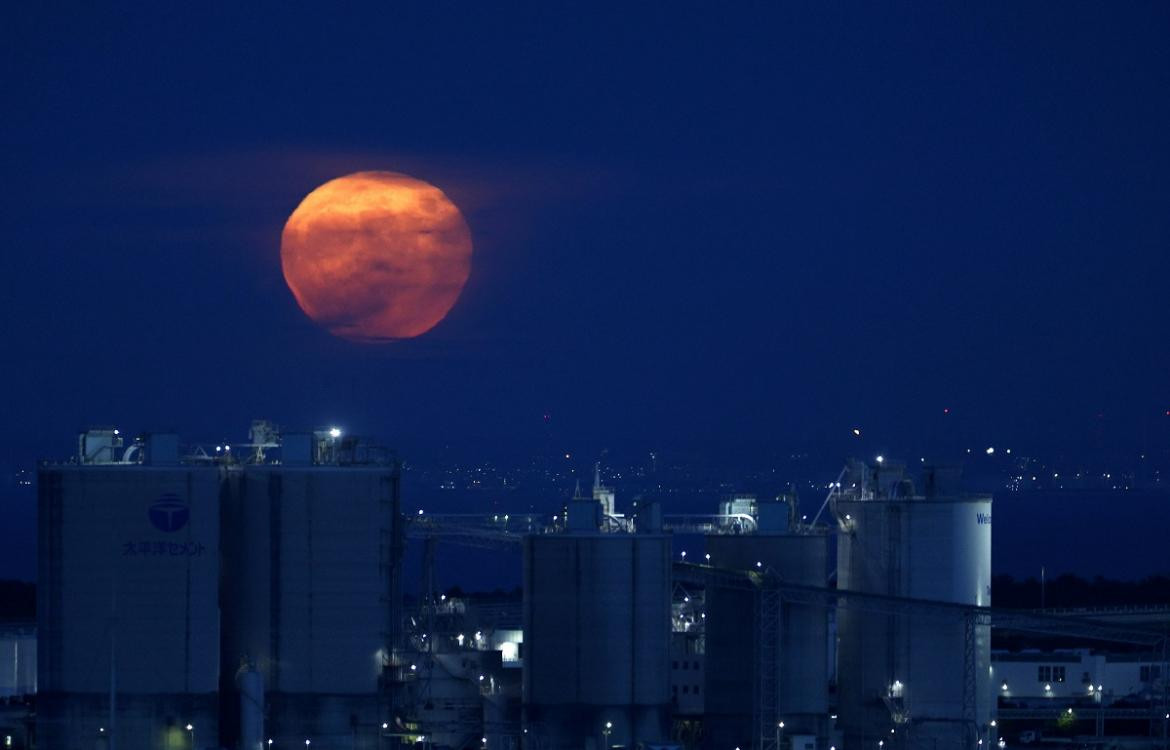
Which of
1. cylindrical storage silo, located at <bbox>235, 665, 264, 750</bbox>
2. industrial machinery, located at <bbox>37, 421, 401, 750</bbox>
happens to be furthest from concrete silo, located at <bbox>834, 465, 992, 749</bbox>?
cylindrical storage silo, located at <bbox>235, 665, 264, 750</bbox>

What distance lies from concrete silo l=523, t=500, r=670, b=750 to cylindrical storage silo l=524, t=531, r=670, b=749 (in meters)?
0.02

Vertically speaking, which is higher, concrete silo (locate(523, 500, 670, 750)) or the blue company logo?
the blue company logo

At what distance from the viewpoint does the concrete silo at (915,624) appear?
50.8 m

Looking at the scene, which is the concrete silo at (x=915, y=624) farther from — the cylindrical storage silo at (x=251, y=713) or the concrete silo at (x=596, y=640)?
the cylindrical storage silo at (x=251, y=713)

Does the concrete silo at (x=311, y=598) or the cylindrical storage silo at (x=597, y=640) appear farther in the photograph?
the cylindrical storage silo at (x=597, y=640)

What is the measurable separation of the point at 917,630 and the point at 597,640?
8149 millimetres

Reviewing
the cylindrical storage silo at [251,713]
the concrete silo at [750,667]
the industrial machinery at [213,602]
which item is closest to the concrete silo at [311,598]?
the industrial machinery at [213,602]

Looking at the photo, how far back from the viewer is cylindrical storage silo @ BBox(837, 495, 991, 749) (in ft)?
167

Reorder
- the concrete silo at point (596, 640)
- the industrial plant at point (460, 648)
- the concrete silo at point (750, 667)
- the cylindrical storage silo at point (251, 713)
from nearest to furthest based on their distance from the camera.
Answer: the cylindrical storage silo at point (251, 713), the industrial plant at point (460, 648), the concrete silo at point (596, 640), the concrete silo at point (750, 667)

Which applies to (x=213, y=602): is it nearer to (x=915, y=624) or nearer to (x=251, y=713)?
(x=251, y=713)

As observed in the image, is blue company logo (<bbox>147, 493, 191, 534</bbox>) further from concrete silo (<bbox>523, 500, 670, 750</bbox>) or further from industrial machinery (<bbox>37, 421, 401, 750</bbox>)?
concrete silo (<bbox>523, 500, 670, 750</bbox>)

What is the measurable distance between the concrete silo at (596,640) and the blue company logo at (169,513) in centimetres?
781

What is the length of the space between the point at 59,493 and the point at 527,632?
35.6 feet

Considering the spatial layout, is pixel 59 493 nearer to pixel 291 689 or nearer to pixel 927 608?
pixel 291 689
